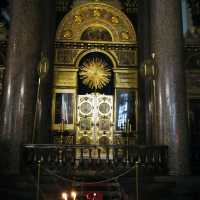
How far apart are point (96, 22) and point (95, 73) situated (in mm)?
2435

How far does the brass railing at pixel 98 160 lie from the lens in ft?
23.4

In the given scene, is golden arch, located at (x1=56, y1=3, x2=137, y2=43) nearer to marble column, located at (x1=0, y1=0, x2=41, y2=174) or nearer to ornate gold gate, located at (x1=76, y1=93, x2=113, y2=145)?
ornate gold gate, located at (x1=76, y1=93, x2=113, y2=145)

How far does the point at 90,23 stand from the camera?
1423cm

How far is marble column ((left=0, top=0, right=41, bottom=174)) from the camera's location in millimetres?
7250

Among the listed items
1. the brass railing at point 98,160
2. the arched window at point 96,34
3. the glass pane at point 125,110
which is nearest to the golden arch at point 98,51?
the arched window at point 96,34

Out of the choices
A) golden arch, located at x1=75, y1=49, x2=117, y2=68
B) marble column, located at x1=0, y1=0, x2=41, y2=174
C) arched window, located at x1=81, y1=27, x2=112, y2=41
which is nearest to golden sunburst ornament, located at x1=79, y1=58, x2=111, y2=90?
golden arch, located at x1=75, y1=49, x2=117, y2=68

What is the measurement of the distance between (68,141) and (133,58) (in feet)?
15.2

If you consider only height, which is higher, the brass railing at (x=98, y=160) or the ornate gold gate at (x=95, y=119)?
the ornate gold gate at (x=95, y=119)

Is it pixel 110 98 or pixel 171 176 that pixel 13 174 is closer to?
pixel 171 176

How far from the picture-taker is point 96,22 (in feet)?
46.6

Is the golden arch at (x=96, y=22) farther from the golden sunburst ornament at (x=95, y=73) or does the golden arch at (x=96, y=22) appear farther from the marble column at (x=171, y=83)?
the marble column at (x=171, y=83)

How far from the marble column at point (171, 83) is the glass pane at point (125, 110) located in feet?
→ 17.2

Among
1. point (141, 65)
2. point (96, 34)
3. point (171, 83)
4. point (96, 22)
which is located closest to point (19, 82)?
point (171, 83)

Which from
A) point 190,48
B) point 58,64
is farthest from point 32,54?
point 190,48
